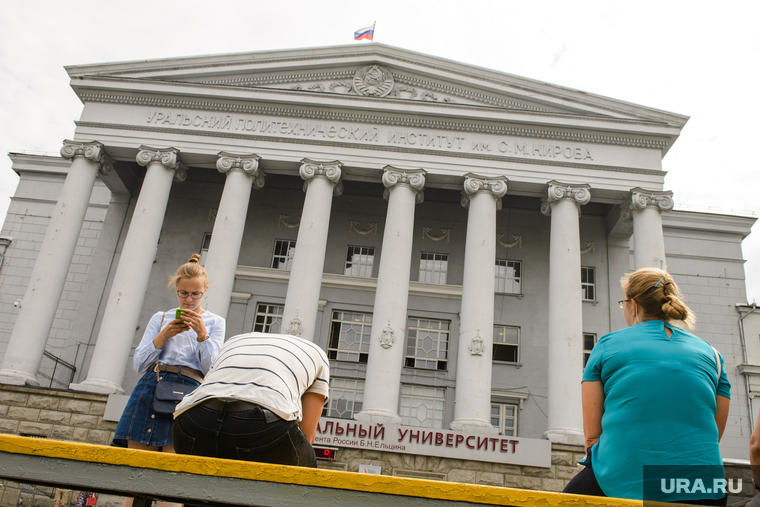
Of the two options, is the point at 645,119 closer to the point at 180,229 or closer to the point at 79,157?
the point at 180,229

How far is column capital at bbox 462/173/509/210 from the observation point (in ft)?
73.8

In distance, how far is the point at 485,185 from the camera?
2255 centimetres

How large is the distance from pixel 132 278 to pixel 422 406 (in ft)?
39.1

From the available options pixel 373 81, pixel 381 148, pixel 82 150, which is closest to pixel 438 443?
pixel 381 148

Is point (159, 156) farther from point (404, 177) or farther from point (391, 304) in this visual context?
point (391, 304)

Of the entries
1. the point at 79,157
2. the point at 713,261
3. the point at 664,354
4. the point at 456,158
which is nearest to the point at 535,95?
the point at 456,158

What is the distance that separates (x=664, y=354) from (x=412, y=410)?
20291 millimetres

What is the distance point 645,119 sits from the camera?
2308 cm

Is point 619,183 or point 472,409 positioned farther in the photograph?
point 619,183

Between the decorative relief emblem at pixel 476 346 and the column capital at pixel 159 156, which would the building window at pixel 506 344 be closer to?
the decorative relief emblem at pixel 476 346

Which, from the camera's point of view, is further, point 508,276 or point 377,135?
point 508,276

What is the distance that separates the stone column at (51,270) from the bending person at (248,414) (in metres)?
19.7

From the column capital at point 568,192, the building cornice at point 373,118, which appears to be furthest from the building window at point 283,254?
the column capital at point 568,192

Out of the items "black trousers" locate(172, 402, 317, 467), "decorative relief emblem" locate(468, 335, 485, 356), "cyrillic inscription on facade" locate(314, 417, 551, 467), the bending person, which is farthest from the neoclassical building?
"black trousers" locate(172, 402, 317, 467)
